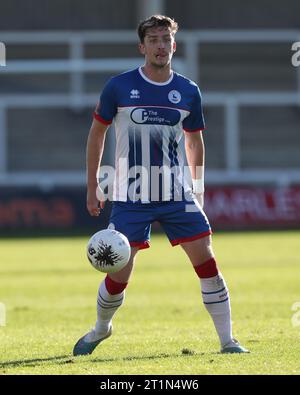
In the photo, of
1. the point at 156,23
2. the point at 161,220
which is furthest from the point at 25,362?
the point at 156,23

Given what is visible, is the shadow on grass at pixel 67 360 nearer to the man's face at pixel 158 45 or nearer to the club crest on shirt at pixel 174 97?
the club crest on shirt at pixel 174 97

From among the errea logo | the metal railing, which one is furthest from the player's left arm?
the metal railing

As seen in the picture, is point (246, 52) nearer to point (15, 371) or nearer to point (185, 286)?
point (185, 286)

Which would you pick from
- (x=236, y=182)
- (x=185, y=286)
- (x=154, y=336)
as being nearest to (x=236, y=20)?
(x=236, y=182)

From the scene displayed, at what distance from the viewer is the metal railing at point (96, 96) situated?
27059mm

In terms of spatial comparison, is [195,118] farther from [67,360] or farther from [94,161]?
[67,360]

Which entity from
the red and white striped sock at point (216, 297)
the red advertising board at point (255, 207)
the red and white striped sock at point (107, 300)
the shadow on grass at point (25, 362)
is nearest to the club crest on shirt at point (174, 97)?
the red and white striped sock at point (216, 297)

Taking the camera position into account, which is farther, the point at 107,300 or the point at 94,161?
the point at 107,300

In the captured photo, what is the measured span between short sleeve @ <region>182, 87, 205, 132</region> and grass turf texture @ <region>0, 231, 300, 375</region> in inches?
63.8

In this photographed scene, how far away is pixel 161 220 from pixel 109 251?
0.59 meters

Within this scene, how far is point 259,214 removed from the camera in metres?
26.5

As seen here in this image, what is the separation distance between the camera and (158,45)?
26.0 ft

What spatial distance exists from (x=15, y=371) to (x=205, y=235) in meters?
1.74
